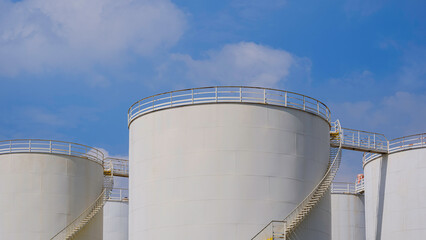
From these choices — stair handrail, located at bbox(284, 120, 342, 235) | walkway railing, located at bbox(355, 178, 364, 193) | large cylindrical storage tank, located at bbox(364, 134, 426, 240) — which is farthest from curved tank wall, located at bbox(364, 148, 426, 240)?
walkway railing, located at bbox(355, 178, 364, 193)

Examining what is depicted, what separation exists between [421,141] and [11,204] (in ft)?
79.3

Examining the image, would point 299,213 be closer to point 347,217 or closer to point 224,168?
point 224,168

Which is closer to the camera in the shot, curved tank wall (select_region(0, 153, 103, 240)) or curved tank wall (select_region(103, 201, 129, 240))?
curved tank wall (select_region(0, 153, 103, 240))

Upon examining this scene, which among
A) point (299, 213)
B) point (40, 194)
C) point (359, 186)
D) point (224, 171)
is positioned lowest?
point (299, 213)

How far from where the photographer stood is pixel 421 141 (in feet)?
145

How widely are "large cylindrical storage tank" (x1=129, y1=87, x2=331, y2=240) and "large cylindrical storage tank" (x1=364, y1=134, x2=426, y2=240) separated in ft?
31.5

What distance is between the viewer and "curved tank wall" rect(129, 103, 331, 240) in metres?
32.9

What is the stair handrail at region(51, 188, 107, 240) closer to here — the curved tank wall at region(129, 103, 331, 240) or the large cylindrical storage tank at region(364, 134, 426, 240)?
the curved tank wall at region(129, 103, 331, 240)

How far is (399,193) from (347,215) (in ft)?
43.9

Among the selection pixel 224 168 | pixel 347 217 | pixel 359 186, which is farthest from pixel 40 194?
pixel 359 186

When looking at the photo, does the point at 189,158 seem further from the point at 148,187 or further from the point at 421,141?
the point at 421,141

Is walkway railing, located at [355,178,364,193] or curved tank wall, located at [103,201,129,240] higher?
walkway railing, located at [355,178,364,193]

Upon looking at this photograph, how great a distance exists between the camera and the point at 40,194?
42.7 m

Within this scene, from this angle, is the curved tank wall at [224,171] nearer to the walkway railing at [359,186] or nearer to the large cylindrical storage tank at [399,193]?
the large cylindrical storage tank at [399,193]
